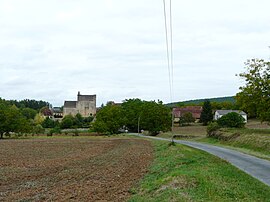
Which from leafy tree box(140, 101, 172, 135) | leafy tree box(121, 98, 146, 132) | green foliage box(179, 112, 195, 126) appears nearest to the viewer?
leafy tree box(140, 101, 172, 135)

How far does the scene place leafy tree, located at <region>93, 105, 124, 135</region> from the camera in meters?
113

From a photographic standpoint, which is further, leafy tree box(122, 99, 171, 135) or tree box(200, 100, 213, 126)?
tree box(200, 100, 213, 126)

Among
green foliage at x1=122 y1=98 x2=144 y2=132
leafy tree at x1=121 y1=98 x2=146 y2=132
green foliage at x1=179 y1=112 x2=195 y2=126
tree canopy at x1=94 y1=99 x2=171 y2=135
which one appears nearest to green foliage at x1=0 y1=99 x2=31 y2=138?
tree canopy at x1=94 y1=99 x2=171 y2=135

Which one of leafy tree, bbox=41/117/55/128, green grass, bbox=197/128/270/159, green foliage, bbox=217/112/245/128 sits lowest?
green grass, bbox=197/128/270/159

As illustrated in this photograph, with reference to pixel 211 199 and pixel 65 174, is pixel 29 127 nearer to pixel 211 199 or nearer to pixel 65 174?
pixel 65 174

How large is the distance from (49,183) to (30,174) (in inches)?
181

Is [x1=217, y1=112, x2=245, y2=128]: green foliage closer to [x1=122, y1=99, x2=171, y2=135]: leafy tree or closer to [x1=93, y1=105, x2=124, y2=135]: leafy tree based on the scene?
[x1=122, y1=99, x2=171, y2=135]: leafy tree

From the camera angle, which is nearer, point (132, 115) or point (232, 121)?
point (232, 121)

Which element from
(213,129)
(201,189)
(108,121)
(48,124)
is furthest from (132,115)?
(201,189)

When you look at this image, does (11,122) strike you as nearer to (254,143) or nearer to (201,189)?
(254,143)

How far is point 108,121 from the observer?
117 m

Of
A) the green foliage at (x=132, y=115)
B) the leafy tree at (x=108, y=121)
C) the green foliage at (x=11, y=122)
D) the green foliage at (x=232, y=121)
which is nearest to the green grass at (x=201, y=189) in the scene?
the green foliage at (x=232, y=121)

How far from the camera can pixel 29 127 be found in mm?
98375

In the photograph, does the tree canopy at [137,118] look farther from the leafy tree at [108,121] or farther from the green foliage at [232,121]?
the green foliage at [232,121]
